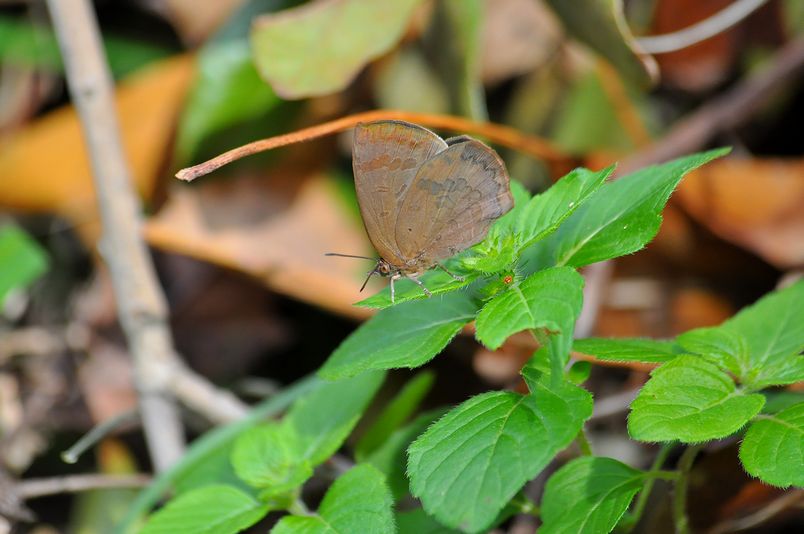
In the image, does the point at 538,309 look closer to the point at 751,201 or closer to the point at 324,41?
the point at 324,41

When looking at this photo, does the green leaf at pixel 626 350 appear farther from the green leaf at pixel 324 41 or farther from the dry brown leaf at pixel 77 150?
the dry brown leaf at pixel 77 150

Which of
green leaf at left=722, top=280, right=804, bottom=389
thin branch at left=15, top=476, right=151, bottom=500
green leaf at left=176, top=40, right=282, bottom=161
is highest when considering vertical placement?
green leaf at left=176, top=40, right=282, bottom=161

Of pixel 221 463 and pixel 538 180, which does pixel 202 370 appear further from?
Answer: pixel 538 180

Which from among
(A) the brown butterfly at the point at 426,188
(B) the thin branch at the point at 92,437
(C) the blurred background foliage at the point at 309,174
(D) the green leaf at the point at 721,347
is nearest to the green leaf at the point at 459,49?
(C) the blurred background foliage at the point at 309,174

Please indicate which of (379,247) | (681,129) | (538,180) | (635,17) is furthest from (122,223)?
(635,17)

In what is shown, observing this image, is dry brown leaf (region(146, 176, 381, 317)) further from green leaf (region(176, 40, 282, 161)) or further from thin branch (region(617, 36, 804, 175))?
thin branch (region(617, 36, 804, 175))

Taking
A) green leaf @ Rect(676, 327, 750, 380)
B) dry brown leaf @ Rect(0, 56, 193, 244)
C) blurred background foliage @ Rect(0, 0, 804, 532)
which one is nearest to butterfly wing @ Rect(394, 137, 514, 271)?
green leaf @ Rect(676, 327, 750, 380)

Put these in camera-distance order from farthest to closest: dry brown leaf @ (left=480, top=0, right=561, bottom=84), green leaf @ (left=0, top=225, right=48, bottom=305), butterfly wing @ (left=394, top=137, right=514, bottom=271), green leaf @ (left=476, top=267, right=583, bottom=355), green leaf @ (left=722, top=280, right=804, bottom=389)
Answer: dry brown leaf @ (left=480, top=0, right=561, bottom=84) < green leaf @ (left=0, top=225, right=48, bottom=305) < butterfly wing @ (left=394, top=137, right=514, bottom=271) < green leaf @ (left=722, top=280, right=804, bottom=389) < green leaf @ (left=476, top=267, right=583, bottom=355)
